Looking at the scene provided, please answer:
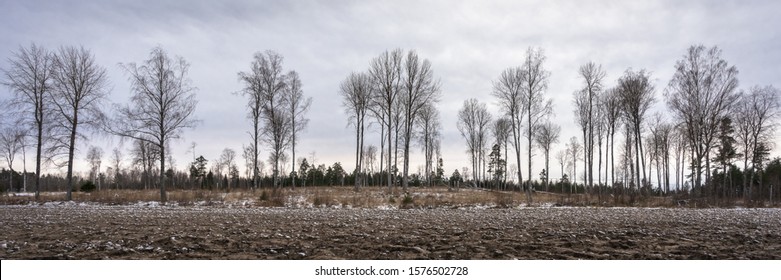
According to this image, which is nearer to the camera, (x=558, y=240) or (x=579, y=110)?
(x=558, y=240)

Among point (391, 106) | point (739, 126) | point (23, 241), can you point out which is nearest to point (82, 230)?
point (23, 241)

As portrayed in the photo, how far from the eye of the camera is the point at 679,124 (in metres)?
31.9

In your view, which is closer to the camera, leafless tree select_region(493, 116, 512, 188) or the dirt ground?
the dirt ground

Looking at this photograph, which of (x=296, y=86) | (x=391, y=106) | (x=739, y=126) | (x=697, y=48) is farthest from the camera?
(x=296, y=86)

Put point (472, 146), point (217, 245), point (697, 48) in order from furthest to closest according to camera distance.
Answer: point (472, 146) < point (697, 48) < point (217, 245)

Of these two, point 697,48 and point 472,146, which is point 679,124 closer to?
point 697,48

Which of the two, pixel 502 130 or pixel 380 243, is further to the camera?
pixel 502 130

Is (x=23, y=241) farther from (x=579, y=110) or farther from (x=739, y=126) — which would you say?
(x=739, y=126)

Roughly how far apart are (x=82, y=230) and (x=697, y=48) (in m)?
35.5

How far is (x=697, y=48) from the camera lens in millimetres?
Answer: 29406

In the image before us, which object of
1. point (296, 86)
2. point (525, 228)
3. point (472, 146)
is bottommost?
point (525, 228)

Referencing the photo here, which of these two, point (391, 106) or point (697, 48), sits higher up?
point (697, 48)

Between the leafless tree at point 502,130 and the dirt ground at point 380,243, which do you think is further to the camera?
the leafless tree at point 502,130
